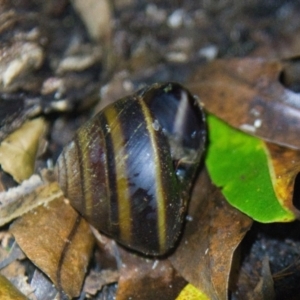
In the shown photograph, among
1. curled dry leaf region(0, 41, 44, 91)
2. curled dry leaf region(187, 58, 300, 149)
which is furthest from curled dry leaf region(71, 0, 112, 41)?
curled dry leaf region(187, 58, 300, 149)

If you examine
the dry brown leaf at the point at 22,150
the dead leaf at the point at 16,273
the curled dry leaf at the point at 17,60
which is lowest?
the dead leaf at the point at 16,273

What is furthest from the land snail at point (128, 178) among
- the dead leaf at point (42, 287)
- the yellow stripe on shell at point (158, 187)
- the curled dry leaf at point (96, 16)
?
the curled dry leaf at point (96, 16)

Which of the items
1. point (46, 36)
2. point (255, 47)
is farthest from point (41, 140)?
point (255, 47)

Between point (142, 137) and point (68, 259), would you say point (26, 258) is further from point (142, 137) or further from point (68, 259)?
point (142, 137)

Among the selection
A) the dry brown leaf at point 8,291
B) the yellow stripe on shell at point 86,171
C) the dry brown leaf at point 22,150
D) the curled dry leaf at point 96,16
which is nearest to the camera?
the dry brown leaf at point 8,291

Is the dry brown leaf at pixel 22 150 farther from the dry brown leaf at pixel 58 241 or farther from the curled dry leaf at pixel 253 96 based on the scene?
the curled dry leaf at pixel 253 96
